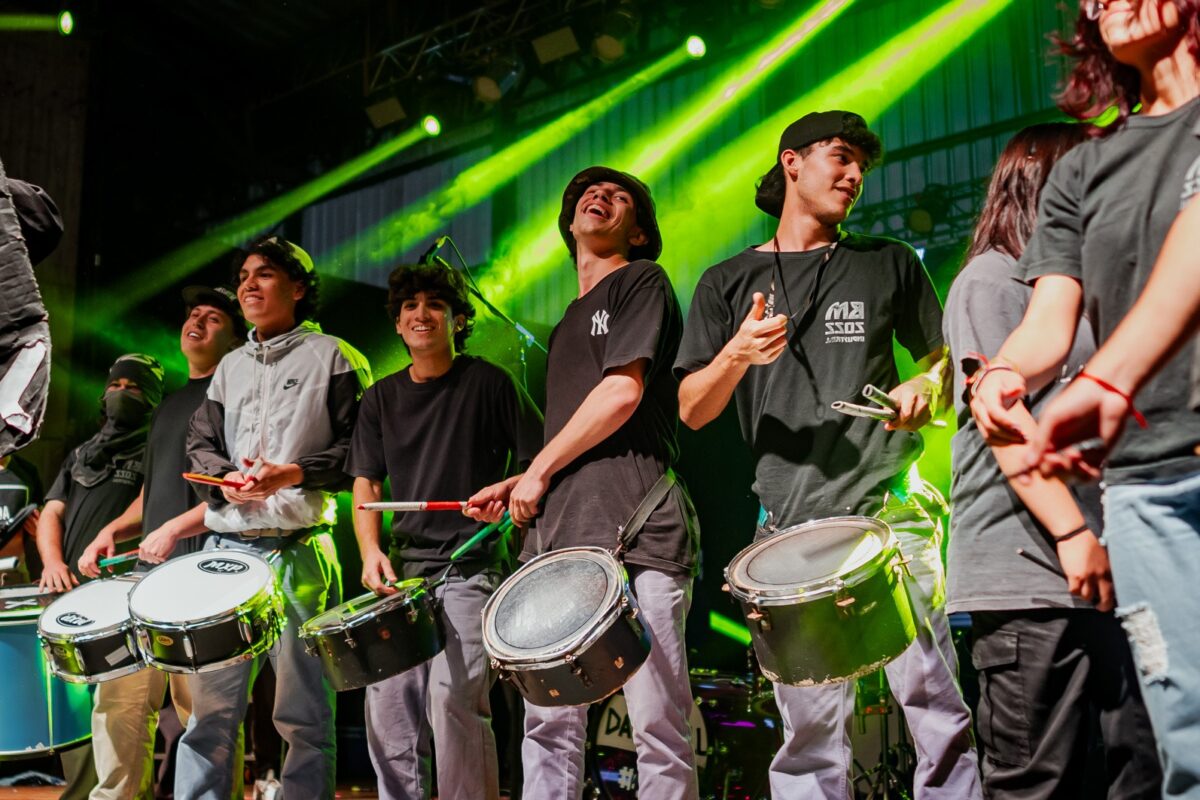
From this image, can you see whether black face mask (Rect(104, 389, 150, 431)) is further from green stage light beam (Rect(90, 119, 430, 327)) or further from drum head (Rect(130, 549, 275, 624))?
green stage light beam (Rect(90, 119, 430, 327))

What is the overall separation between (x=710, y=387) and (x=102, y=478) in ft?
11.9

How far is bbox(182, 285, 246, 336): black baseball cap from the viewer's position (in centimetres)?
494

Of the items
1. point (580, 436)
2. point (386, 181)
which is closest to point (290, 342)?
point (580, 436)

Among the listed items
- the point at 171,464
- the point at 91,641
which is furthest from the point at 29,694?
the point at 171,464

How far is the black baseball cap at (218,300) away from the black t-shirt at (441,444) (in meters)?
1.28

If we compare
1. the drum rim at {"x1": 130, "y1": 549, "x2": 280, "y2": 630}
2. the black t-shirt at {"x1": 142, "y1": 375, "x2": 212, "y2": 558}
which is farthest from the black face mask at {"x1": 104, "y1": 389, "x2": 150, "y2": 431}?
the drum rim at {"x1": 130, "y1": 549, "x2": 280, "y2": 630}

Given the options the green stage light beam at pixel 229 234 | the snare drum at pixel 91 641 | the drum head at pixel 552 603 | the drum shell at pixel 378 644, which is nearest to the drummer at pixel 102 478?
the snare drum at pixel 91 641

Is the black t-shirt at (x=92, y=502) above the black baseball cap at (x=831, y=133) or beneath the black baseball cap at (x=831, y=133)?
beneath

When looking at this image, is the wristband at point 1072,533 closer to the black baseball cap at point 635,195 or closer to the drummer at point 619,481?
the drummer at point 619,481

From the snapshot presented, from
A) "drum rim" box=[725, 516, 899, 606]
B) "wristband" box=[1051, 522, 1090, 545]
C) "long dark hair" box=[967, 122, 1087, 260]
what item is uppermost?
"long dark hair" box=[967, 122, 1087, 260]

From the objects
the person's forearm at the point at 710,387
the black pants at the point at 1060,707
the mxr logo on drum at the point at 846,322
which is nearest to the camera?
the black pants at the point at 1060,707

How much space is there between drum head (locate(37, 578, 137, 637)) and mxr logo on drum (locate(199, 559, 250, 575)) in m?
0.37

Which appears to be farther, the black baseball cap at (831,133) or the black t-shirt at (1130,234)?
the black baseball cap at (831,133)

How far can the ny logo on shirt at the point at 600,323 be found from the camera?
3260 mm
